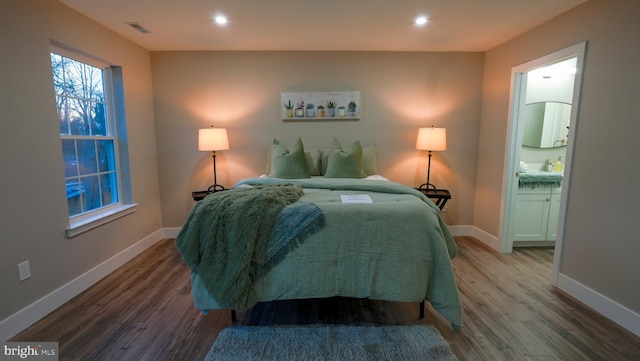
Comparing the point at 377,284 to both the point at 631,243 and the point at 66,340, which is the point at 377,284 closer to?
the point at 631,243

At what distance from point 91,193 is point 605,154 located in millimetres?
4343

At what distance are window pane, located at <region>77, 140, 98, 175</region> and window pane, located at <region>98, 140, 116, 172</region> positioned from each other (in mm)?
76

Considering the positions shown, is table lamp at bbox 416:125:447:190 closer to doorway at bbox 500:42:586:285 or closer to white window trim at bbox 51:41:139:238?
doorway at bbox 500:42:586:285

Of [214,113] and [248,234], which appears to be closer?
[248,234]

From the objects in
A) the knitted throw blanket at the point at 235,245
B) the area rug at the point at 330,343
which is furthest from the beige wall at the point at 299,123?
the area rug at the point at 330,343

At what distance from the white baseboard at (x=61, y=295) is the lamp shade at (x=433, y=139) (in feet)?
11.6

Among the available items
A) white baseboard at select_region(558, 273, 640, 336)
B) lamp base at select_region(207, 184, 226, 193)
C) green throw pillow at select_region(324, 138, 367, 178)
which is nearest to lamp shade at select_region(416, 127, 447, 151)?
green throw pillow at select_region(324, 138, 367, 178)

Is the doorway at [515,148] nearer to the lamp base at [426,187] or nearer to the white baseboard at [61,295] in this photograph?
the lamp base at [426,187]

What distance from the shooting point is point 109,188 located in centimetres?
293

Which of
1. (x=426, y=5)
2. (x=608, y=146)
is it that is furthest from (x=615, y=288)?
(x=426, y=5)

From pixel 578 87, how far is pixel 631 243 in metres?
1.23

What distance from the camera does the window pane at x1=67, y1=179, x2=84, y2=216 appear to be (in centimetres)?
241

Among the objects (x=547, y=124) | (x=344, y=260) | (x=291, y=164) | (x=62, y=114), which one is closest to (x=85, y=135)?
(x=62, y=114)

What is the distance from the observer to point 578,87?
7.38 feet
